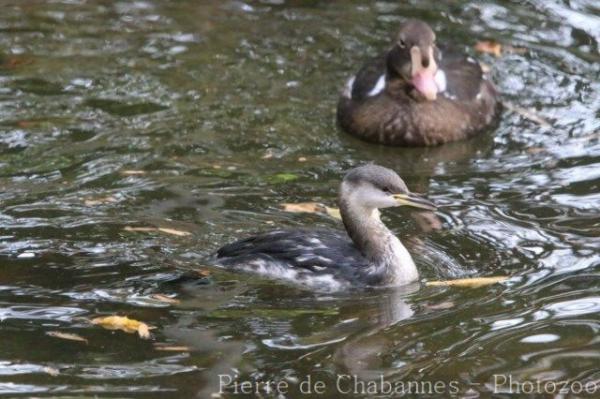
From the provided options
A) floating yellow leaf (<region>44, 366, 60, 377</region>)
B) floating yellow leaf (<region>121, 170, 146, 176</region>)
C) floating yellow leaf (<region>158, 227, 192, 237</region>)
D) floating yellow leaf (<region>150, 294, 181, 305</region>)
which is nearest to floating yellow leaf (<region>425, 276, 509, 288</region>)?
floating yellow leaf (<region>150, 294, 181, 305</region>)

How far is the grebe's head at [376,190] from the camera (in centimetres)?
798

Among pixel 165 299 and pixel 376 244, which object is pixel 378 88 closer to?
pixel 376 244

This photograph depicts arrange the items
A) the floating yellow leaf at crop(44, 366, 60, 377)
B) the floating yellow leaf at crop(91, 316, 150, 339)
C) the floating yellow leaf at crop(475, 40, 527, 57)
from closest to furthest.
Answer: the floating yellow leaf at crop(44, 366, 60, 377) < the floating yellow leaf at crop(91, 316, 150, 339) < the floating yellow leaf at crop(475, 40, 527, 57)

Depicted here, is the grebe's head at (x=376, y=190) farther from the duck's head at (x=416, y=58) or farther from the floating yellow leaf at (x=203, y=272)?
the duck's head at (x=416, y=58)

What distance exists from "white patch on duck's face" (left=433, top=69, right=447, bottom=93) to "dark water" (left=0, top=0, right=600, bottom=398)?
0.64 meters

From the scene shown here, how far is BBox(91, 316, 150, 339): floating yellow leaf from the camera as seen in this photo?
7.11m

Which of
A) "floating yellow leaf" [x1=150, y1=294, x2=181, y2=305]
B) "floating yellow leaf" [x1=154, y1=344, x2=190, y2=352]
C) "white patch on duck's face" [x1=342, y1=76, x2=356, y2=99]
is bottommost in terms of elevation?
"floating yellow leaf" [x1=150, y1=294, x2=181, y2=305]

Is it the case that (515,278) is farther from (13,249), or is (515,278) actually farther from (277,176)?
(13,249)

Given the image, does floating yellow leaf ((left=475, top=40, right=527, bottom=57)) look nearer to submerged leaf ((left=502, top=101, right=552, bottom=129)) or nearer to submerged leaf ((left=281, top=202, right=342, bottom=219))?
submerged leaf ((left=502, top=101, right=552, bottom=129))

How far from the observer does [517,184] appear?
966 cm

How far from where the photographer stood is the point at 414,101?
36.6ft

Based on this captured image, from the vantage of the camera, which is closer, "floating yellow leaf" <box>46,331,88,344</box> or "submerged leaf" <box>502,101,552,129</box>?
"floating yellow leaf" <box>46,331,88,344</box>

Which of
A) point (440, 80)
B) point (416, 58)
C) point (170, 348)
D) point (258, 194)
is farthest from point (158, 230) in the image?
point (440, 80)

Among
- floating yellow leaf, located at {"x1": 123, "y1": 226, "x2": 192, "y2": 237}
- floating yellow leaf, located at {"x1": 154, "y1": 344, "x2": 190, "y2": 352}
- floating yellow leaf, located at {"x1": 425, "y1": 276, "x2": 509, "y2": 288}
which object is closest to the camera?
floating yellow leaf, located at {"x1": 154, "y1": 344, "x2": 190, "y2": 352}
